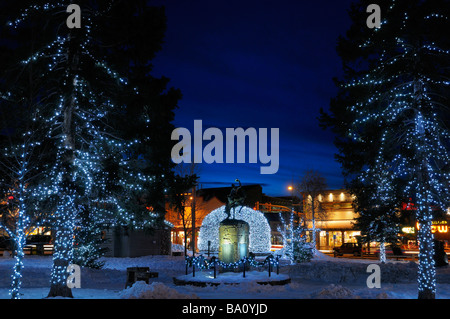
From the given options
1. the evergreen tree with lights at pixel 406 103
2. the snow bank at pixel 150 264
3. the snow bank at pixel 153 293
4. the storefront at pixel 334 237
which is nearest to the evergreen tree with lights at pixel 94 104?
the snow bank at pixel 153 293

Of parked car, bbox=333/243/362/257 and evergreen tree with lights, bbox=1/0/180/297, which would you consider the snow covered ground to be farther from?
parked car, bbox=333/243/362/257

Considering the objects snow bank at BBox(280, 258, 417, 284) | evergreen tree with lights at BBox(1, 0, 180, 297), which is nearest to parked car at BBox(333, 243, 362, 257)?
snow bank at BBox(280, 258, 417, 284)

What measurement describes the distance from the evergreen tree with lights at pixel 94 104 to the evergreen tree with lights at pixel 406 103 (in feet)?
24.2

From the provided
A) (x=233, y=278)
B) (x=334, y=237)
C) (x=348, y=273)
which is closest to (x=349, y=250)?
(x=348, y=273)

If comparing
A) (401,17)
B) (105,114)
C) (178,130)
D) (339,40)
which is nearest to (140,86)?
(105,114)

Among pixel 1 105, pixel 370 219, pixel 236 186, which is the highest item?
pixel 1 105

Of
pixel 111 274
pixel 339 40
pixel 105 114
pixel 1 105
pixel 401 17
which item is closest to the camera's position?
pixel 1 105

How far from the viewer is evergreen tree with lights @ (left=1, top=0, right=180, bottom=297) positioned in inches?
494

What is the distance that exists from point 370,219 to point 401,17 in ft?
58.4

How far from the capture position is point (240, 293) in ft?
47.1

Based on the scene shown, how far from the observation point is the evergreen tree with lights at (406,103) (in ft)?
43.3

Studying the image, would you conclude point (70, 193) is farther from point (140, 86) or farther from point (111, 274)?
point (111, 274)

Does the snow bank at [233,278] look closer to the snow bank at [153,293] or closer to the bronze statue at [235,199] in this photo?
the bronze statue at [235,199]

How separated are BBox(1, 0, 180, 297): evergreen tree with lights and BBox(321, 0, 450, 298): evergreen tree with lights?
7.37 metres
